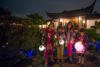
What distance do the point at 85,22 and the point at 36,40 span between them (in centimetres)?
1305

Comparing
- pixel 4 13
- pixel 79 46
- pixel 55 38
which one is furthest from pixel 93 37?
pixel 4 13

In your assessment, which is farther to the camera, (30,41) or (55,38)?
(30,41)

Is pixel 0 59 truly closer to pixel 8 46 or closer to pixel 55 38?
pixel 8 46

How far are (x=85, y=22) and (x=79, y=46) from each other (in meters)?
12.8

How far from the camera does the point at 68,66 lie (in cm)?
338

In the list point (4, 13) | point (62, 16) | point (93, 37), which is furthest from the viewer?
point (62, 16)

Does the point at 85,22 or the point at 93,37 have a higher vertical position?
the point at 85,22

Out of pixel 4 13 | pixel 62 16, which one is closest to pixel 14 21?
pixel 4 13

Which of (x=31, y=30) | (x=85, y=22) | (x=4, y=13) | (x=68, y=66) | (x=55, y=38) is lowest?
(x=68, y=66)

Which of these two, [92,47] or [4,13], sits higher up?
[4,13]

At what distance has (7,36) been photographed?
317 cm

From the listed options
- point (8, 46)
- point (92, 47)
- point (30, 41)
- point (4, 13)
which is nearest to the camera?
point (4, 13)

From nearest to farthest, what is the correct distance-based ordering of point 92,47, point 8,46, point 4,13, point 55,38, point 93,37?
point 4,13 → point 8,46 → point 55,38 → point 92,47 → point 93,37

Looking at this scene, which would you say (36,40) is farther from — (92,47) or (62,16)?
(62,16)
